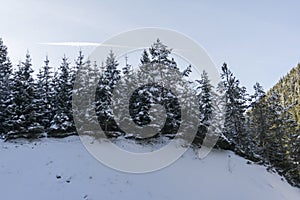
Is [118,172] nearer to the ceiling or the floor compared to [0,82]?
nearer to the floor

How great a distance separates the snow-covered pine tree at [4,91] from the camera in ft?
69.9

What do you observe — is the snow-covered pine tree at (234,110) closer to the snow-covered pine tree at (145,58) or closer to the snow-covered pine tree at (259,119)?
the snow-covered pine tree at (259,119)

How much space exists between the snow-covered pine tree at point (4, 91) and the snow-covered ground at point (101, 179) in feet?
15.0

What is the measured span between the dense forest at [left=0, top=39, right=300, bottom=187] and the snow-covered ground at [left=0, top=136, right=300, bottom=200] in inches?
97.1

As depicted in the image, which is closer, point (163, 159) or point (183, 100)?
point (163, 159)

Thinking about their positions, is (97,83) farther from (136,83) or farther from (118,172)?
(118,172)

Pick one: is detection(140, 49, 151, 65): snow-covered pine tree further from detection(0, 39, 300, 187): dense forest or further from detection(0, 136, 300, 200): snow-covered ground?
detection(0, 136, 300, 200): snow-covered ground

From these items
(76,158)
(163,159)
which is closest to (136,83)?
(163,159)

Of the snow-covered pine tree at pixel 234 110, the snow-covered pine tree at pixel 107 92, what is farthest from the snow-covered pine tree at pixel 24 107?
the snow-covered pine tree at pixel 234 110

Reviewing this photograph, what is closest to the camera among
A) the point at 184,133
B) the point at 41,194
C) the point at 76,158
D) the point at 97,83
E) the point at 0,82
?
the point at 41,194

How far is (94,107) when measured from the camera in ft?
68.0

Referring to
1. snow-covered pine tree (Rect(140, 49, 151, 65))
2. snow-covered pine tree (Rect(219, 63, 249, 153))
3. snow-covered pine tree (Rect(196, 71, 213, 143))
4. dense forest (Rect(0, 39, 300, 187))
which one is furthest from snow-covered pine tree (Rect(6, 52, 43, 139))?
snow-covered pine tree (Rect(219, 63, 249, 153))

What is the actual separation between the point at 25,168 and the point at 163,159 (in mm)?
7293

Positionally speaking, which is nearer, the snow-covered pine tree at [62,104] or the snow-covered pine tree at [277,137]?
the snow-covered pine tree at [62,104]
